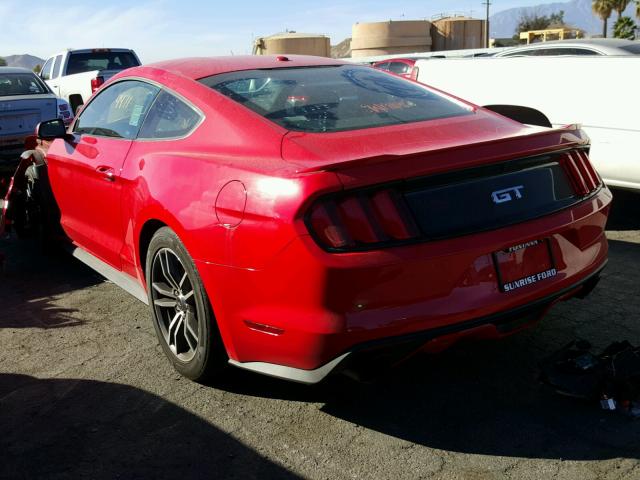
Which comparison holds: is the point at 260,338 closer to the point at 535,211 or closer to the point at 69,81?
the point at 535,211

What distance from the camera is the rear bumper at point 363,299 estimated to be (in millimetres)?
2666

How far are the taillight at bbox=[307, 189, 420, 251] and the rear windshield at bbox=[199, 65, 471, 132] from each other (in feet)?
2.05

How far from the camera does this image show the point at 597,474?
2.63 meters

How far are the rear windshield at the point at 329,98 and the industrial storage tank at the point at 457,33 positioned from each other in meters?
44.4

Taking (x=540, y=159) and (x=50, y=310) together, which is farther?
(x=50, y=310)

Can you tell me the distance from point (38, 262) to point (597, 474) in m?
4.84

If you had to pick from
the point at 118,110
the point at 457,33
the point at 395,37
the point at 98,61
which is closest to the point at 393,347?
the point at 118,110

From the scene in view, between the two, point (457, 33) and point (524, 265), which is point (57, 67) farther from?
point (457, 33)

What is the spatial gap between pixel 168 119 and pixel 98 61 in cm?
1455

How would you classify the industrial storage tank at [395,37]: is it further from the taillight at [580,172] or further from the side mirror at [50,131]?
the taillight at [580,172]

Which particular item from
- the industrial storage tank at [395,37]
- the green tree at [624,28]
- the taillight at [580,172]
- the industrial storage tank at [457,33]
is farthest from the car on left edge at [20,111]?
the green tree at [624,28]

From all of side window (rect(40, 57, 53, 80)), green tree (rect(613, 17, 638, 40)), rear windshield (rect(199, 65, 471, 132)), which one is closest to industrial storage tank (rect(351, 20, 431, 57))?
green tree (rect(613, 17, 638, 40))

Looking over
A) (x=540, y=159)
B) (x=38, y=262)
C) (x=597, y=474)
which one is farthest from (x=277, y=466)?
(x=38, y=262)

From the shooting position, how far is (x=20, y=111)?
356 inches
